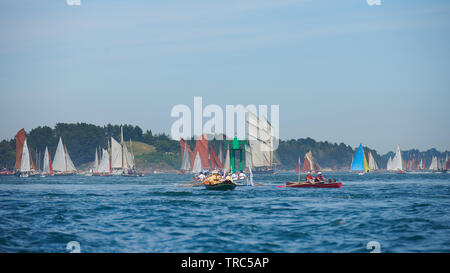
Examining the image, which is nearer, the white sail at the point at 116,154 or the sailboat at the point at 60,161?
the white sail at the point at 116,154

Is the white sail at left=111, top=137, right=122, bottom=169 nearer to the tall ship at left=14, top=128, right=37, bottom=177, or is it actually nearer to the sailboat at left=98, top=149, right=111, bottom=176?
the sailboat at left=98, top=149, right=111, bottom=176

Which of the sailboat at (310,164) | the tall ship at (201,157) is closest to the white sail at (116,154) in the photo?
the tall ship at (201,157)

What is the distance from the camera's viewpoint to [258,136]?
128500 millimetres

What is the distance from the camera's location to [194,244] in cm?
2600

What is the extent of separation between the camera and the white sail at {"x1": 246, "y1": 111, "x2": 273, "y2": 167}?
12756cm

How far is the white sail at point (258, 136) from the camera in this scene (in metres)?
128

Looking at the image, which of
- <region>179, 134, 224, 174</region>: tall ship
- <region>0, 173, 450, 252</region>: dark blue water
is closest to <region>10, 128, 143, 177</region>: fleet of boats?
<region>179, 134, 224, 174</region>: tall ship

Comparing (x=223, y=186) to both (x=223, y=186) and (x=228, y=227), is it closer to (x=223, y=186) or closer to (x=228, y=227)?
(x=223, y=186)


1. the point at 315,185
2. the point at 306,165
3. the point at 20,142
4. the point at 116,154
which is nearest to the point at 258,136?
the point at 116,154

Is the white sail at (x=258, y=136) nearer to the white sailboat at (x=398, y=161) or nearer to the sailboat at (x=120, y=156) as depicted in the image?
the sailboat at (x=120, y=156)

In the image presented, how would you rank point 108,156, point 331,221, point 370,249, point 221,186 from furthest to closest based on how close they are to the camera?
1. point 108,156
2. point 221,186
3. point 331,221
4. point 370,249
